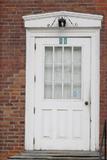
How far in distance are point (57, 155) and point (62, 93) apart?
1.40 meters

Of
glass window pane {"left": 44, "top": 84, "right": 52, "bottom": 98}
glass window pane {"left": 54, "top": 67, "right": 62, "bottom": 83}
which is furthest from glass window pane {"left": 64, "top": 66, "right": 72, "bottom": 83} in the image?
glass window pane {"left": 44, "top": 84, "right": 52, "bottom": 98}

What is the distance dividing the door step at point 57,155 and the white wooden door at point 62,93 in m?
0.26

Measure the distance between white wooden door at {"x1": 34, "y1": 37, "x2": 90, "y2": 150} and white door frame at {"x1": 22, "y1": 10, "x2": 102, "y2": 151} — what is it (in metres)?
0.09

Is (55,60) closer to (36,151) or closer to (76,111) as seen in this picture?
(76,111)

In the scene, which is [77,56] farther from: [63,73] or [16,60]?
[16,60]

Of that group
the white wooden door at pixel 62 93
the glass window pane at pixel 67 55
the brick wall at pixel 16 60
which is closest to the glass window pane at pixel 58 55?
the white wooden door at pixel 62 93

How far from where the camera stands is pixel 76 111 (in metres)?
10.8

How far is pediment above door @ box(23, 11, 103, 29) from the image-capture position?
1077cm

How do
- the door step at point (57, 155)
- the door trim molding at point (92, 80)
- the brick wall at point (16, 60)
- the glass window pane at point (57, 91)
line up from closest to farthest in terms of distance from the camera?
1. the door step at point (57, 155)
2. the door trim molding at point (92, 80)
3. the brick wall at point (16, 60)
4. the glass window pane at point (57, 91)

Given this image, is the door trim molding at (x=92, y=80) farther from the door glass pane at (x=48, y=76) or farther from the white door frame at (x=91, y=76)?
the door glass pane at (x=48, y=76)

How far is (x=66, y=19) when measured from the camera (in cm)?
1084

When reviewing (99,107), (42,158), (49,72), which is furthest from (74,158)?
(49,72)

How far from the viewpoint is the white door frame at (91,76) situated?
10695 millimetres

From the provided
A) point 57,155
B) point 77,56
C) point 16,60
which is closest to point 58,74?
point 77,56
